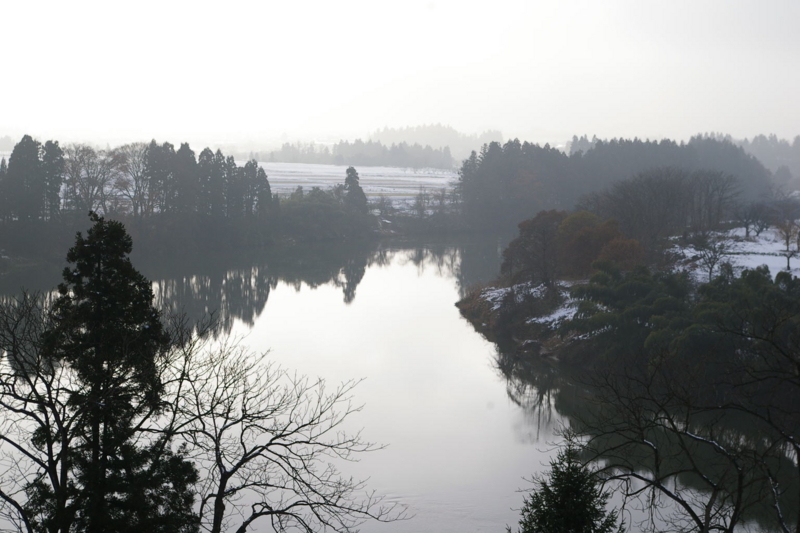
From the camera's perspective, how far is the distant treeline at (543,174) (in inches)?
2470

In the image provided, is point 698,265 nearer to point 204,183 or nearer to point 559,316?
point 559,316

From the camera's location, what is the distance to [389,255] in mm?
46562

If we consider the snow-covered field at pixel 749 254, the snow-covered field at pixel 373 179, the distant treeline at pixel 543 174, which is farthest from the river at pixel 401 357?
the snow-covered field at pixel 373 179

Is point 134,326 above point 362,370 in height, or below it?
above

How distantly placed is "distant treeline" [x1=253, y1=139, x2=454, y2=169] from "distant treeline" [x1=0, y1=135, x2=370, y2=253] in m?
61.4

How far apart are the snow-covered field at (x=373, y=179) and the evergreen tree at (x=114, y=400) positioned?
193 feet

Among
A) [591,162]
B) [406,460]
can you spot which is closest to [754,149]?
[591,162]

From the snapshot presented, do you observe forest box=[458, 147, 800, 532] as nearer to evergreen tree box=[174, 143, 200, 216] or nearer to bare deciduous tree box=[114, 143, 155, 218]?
evergreen tree box=[174, 143, 200, 216]

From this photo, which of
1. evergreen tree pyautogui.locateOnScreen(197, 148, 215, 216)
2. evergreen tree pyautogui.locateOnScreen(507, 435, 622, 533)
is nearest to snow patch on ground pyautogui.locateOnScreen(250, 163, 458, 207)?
evergreen tree pyautogui.locateOnScreen(197, 148, 215, 216)

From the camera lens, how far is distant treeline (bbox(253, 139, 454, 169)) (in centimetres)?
11769

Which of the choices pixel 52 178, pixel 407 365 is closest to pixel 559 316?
pixel 407 365

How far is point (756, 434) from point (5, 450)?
46.4 ft

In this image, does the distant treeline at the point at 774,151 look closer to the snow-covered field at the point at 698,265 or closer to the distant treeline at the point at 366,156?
the distant treeline at the point at 366,156

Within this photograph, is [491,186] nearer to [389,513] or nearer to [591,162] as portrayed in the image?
[591,162]
